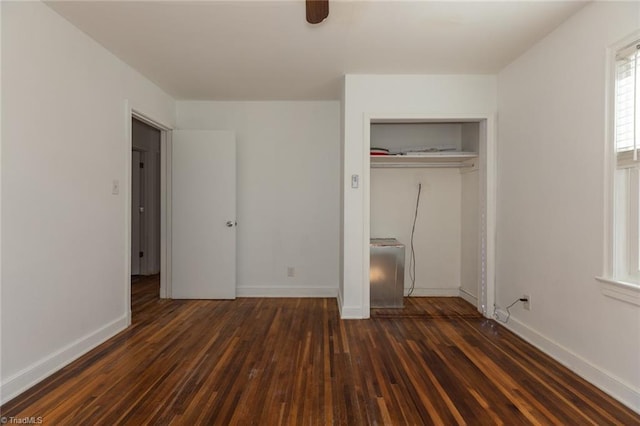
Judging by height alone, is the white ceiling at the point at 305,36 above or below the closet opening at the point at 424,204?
above

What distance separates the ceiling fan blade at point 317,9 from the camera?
165 centimetres

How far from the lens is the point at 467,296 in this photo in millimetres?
3818

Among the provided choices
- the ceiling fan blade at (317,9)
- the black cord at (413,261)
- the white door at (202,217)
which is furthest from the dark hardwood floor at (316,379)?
the ceiling fan blade at (317,9)

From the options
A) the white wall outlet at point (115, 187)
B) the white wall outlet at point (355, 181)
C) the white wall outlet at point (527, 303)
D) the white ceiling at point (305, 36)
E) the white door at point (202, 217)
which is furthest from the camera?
the white door at point (202, 217)

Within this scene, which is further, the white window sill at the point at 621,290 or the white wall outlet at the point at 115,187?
the white wall outlet at the point at 115,187

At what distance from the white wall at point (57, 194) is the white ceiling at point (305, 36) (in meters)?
0.29

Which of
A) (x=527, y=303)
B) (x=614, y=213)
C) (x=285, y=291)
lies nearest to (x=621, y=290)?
(x=614, y=213)

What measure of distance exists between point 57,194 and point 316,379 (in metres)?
2.12

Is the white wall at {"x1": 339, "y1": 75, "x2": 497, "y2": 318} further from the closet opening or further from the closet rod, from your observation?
the closet rod

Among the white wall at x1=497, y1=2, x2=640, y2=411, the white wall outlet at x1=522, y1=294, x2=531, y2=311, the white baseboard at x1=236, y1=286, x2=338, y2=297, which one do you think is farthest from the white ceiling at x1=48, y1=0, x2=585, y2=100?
the white baseboard at x1=236, y1=286, x2=338, y2=297

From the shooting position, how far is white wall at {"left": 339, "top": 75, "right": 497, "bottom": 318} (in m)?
3.25

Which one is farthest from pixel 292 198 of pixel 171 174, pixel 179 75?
pixel 179 75

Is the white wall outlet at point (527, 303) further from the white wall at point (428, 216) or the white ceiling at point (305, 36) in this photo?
the white ceiling at point (305, 36)

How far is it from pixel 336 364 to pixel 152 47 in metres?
2.85
